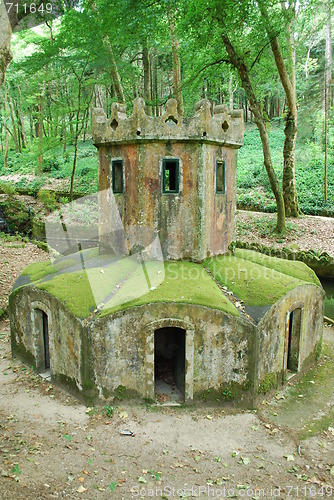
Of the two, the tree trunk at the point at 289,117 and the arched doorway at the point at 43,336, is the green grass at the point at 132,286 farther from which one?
the tree trunk at the point at 289,117

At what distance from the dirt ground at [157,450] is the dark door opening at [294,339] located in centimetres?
109

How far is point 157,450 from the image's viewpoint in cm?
706

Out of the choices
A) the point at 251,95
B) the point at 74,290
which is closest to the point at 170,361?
the point at 74,290

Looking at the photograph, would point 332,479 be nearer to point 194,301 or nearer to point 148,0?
point 194,301

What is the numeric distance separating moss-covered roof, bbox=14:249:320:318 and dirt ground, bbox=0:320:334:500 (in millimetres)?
2293

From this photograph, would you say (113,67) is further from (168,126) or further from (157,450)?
(157,450)

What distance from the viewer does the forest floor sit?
6203 millimetres

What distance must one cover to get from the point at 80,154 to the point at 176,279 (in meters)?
33.3

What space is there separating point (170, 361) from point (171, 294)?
9.17 feet

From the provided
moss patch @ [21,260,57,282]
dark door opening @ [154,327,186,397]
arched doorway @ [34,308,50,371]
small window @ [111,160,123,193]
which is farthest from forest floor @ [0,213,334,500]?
small window @ [111,160,123,193]

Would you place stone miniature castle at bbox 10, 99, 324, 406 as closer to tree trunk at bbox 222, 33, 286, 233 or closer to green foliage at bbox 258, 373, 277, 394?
green foliage at bbox 258, 373, 277, 394

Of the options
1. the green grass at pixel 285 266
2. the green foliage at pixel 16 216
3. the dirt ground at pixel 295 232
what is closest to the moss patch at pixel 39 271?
the green grass at pixel 285 266

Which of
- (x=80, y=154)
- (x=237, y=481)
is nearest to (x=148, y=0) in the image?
(x=237, y=481)

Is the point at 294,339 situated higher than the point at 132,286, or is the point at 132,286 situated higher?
the point at 132,286
